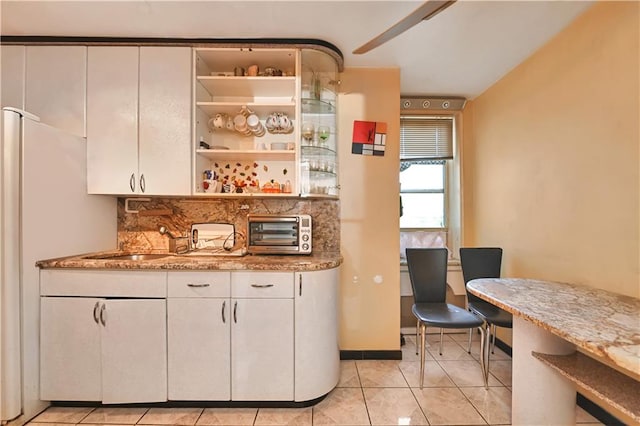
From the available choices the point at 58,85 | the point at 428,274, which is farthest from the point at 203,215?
the point at 428,274

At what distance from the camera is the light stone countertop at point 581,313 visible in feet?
3.14

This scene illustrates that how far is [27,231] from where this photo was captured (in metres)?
1.75

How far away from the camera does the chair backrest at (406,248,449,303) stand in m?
2.51

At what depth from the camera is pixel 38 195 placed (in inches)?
71.1

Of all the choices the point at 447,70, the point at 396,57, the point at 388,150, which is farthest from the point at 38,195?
the point at 447,70

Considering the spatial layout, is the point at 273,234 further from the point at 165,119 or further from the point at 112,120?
the point at 112,120

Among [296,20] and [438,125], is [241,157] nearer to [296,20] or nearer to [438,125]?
[296,20]

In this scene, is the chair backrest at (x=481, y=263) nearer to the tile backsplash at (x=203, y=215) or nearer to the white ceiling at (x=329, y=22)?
the tile backsplash at (x=203, y=215)

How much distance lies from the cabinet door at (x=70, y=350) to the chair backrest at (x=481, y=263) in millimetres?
2830

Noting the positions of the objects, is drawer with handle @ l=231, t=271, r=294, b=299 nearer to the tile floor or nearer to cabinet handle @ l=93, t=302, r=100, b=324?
the tile floor

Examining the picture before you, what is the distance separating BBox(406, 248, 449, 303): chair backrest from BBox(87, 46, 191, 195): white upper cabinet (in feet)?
6.59

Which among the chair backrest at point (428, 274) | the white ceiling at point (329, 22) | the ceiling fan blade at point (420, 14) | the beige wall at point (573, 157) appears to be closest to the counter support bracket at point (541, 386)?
the beige wall at point (573, 157)

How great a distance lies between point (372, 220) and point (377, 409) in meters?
1.39

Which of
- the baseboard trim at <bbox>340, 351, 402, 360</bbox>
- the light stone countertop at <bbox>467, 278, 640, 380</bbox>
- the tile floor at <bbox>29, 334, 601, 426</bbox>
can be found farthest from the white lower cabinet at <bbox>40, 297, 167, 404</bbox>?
the light stone countertop at <bbox>467, 278, 640, 380</bbox>
